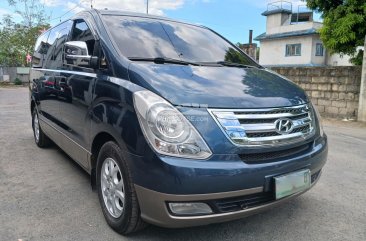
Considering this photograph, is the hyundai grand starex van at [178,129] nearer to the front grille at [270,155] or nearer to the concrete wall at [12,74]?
the front grille at [270,155]

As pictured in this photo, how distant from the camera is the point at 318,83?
10.0 meters

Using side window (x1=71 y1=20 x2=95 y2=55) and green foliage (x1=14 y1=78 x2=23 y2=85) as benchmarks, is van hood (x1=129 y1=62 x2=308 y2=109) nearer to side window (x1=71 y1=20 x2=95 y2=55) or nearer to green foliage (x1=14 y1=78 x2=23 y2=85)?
side window (x1=71 y1=20 x2=95 y2=55)

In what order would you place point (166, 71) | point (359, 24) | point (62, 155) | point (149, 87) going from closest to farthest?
1. point (149, 87)
2. point (166, 71)
3. point (62, 155)
4. point (359, 24)

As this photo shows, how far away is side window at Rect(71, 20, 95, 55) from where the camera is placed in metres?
3.22

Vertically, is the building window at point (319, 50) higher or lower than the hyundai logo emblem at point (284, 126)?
higher

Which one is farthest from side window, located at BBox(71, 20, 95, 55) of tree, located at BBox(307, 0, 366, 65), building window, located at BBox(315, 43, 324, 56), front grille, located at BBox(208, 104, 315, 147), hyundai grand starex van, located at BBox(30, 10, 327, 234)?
building window, located at BBox(315, 43, 324, 56)

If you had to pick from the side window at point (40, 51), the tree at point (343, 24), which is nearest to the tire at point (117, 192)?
the side window at point (40, 51)

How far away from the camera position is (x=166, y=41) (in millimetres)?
3340

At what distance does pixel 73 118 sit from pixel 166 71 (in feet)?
4.31

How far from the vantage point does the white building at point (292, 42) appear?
31.4 metres

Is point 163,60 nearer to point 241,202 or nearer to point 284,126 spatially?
point 284,126

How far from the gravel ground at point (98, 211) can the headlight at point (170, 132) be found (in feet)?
2.76

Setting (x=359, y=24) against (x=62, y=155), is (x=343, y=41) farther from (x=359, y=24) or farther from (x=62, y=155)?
(x=62, y=155)

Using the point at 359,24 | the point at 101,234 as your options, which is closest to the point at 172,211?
the point at 101,234
